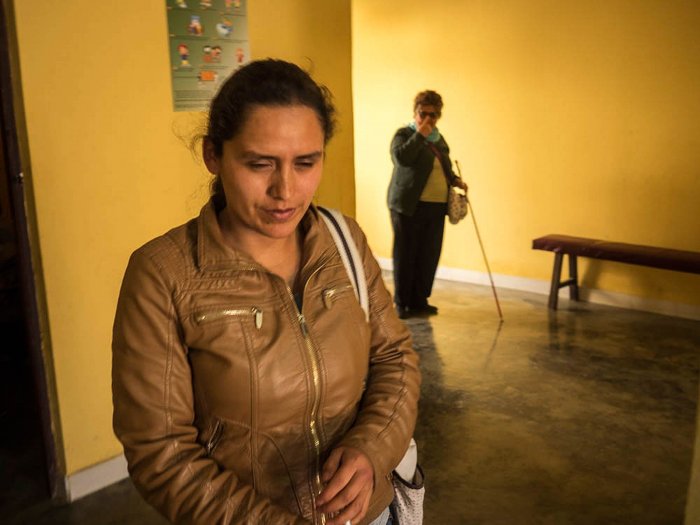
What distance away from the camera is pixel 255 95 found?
1.06 m

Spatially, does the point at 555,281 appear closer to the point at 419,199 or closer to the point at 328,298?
the point at 419,199

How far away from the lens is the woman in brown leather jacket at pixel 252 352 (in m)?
1.00

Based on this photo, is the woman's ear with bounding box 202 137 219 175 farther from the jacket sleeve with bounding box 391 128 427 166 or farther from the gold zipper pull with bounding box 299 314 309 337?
the jacket sleeve with bounding box 391 128 427 166

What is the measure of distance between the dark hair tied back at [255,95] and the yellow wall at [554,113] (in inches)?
175

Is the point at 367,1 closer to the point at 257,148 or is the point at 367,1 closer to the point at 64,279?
the point at 64,279

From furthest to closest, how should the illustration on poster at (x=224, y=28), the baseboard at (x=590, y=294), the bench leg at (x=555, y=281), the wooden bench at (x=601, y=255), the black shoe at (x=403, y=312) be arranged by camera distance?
the bench leg at (x=555, y=281)
the black shoe at (x=403, y=312)
the baseboard at (x=590, y=294)
the wooden bench at (x=601, y=255)
the illustration on poster at (x=224, y=28)

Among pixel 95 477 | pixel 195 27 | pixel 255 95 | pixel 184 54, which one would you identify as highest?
pixel 195 27

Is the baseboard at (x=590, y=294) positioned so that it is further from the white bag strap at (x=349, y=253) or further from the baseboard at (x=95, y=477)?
the white bag strap at (x=349, y=253)

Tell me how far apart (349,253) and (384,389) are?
0.87 feet

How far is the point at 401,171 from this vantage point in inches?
191

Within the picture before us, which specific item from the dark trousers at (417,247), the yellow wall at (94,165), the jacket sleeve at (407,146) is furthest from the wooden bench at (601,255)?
the yellow wall at (94,165)

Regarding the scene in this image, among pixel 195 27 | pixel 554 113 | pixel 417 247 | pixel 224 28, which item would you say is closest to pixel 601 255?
pixel 554 113

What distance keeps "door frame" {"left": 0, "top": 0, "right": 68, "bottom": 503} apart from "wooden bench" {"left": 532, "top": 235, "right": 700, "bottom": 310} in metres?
3.84

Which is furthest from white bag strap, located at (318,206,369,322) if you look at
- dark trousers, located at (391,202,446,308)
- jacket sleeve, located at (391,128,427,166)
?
dark trousers, located at (391,202,446,308)
